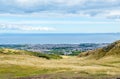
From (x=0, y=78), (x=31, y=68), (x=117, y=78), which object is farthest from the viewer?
(x=31, y=68)

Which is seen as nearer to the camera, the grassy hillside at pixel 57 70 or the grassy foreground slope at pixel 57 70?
the grassy foreground slope at pixel 57 70

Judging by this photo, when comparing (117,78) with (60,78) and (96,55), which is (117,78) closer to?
(60,78)

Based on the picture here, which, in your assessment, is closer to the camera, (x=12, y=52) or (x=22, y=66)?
(x=22, y=66)

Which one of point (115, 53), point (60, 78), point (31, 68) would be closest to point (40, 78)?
point (60, 78)

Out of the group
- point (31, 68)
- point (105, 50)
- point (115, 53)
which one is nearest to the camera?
point (31, 68)

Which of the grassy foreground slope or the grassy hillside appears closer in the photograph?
the grassy foreground slope

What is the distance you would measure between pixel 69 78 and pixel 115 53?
257 feet

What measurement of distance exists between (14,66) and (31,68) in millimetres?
4210

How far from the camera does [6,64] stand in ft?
275

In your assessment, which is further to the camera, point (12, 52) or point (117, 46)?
point (12, 52)

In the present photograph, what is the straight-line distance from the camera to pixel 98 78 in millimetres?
50125

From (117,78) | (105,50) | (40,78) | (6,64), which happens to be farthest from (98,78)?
(105,50)

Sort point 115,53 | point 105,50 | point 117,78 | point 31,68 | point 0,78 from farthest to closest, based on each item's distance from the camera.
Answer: point 105,50 → point 115,53 → point 31,68 → point 0,78 → point 117,78

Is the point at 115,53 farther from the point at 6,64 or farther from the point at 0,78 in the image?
the point at 0,78
